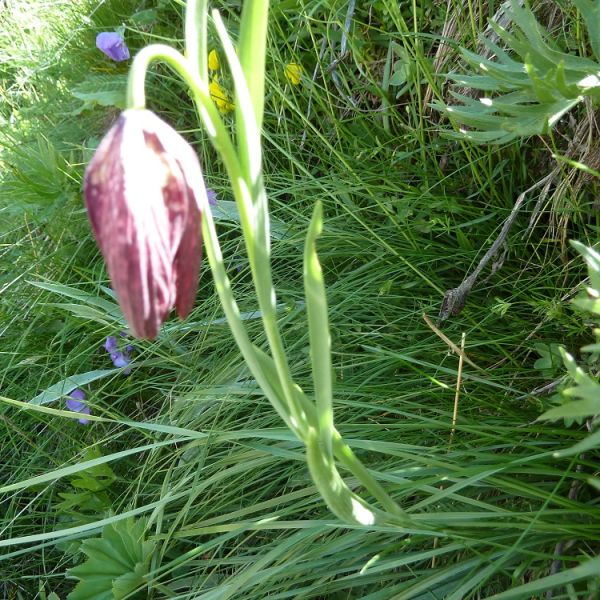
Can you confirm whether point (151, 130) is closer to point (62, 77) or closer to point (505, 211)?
point (505, 211)

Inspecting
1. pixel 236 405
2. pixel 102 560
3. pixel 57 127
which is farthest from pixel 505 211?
pixel 57 127

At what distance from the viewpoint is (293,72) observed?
4.12 feet

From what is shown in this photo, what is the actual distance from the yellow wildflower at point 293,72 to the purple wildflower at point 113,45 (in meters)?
0.39

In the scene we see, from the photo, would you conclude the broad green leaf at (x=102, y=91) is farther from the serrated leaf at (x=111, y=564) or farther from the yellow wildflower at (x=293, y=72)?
the serrated leaf at (x=111, y=564)

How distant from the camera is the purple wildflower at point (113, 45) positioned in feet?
4.80

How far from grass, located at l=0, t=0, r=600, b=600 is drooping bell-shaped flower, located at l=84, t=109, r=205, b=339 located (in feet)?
1.09

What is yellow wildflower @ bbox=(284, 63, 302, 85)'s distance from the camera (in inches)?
49.0

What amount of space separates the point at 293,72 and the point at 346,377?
51cm

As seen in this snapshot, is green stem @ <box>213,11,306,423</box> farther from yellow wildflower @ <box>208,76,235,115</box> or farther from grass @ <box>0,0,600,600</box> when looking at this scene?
yellow wildflower @ <box>208,76,235,115</box>

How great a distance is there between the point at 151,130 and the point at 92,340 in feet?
2.97

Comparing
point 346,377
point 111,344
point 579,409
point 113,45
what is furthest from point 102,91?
point 579,409

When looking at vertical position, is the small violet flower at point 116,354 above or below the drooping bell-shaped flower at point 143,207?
below

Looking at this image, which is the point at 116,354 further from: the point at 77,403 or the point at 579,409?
the point at 579,409

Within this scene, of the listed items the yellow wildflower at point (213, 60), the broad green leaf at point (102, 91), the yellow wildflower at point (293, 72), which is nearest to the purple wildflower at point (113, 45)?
the broad green leaf at point (102, 91)
